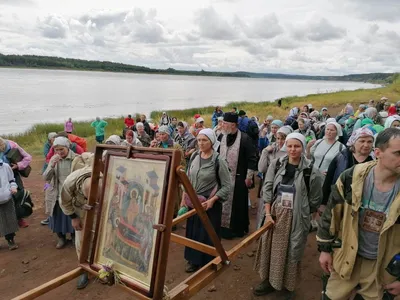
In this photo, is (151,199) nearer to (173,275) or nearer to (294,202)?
(294,202)

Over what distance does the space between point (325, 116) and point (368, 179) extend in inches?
447

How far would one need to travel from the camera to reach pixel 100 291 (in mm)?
4168

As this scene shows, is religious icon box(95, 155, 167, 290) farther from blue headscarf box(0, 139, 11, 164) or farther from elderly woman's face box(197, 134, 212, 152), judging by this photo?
blue headscarf box(0, 139, 11, 164)

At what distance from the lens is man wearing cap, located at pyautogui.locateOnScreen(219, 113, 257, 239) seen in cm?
532

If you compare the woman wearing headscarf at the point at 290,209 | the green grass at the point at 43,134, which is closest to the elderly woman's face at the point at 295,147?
the woman wearing headscarf at the point at 290,209

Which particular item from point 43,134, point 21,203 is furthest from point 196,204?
point 43,134

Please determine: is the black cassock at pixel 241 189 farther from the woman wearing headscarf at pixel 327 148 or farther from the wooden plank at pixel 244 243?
the wooden plank at pixel 244 243

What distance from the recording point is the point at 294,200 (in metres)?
3.36

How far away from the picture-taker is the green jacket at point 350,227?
7.66 ft

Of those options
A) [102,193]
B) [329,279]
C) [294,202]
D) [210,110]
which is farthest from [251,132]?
[210,110]

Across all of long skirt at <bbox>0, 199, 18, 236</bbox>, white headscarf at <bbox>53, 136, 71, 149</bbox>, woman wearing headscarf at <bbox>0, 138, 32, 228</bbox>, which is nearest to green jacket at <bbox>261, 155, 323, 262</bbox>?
white headscarf at <bbox>53, 136, 71, 149</bbox>

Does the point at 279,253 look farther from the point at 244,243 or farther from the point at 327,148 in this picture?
the point at 327,148

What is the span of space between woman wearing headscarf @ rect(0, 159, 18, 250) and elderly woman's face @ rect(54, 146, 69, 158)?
1100 millimetres

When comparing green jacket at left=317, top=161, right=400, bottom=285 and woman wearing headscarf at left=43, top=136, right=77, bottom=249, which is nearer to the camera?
green jacket at left=317, top=161, right=400, bottom=285
